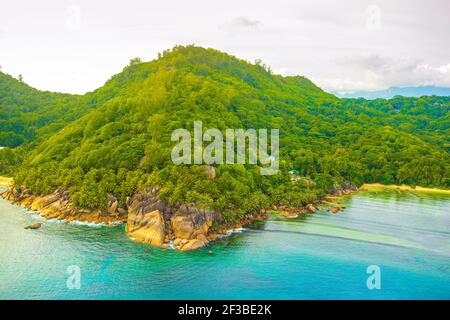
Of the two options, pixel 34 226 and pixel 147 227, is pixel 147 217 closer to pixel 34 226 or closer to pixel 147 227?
pixel 147 227

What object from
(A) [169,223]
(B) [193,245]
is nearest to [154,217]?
(A) [169,223]

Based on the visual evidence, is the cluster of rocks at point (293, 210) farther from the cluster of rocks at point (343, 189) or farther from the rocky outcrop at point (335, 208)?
the cluster of rocks at point (343, 189)

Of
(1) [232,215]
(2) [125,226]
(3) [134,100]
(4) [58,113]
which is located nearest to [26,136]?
(4) [58,113]

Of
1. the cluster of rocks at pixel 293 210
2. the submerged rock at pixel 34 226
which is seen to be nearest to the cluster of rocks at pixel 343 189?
the cluster of rocks at pixel 293 210

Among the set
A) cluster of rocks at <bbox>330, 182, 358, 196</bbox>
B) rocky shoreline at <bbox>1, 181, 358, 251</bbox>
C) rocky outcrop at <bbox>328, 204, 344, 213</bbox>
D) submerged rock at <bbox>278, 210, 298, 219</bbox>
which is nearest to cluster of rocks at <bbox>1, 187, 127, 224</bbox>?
rocky shoreline at <bbox>1, 181, 358, 251</bbox>

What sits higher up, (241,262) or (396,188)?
(396,188)

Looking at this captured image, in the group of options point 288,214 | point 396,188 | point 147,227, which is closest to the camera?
point 147,227
